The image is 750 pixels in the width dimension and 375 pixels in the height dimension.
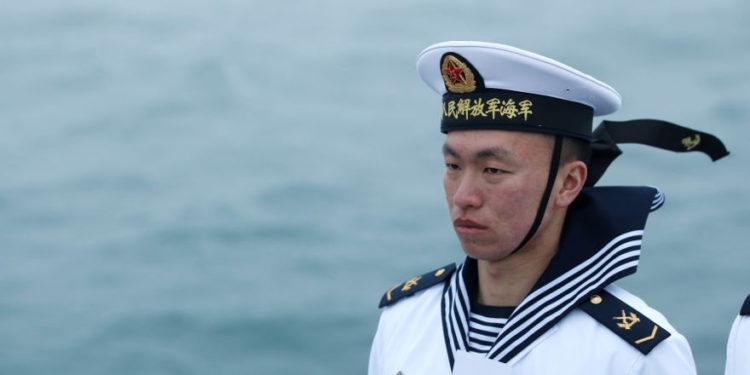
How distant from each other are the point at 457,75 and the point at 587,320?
1.92ft

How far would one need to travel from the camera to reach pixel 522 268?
202 cm

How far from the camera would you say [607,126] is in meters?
2.11

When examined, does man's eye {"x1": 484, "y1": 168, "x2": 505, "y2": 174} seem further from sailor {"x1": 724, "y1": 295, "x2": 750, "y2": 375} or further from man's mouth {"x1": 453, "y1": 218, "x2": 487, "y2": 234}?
sailor {"x1": 724, "y1": 295, "x2": 750, "y2": 375}

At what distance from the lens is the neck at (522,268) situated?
2.01 metres

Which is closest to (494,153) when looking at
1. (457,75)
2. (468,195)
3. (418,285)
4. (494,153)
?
(494,153)

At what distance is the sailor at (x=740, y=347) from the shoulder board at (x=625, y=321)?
0.13 metres

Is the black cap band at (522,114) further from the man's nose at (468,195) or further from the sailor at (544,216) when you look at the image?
the man's nose at (468,195)

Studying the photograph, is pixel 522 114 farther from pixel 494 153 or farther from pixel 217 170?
pixel 217 170

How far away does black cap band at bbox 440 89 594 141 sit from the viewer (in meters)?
1.93

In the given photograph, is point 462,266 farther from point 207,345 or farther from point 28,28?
point 28,28

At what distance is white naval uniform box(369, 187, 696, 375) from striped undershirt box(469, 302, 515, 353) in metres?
0.02

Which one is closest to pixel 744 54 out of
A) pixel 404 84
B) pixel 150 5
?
pixel 404 84

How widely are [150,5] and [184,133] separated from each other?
2.82 feet

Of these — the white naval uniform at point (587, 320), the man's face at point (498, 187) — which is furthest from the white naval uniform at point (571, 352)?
the man's face at point (498, 187)
